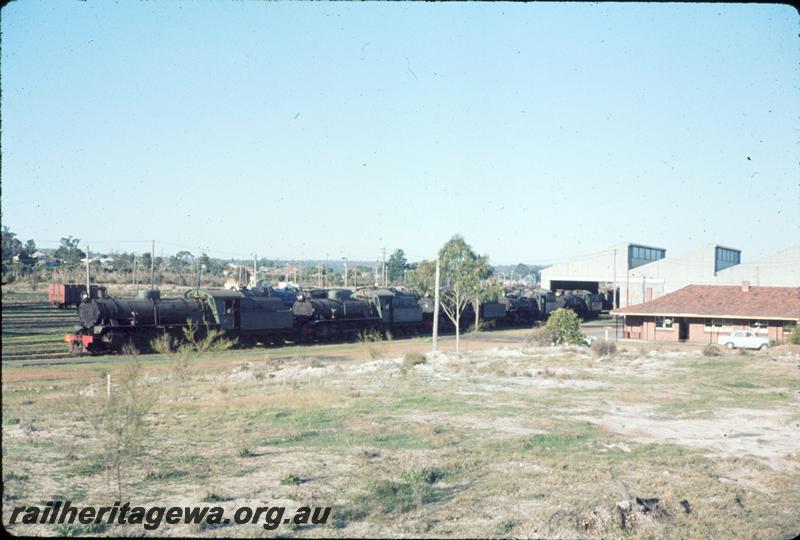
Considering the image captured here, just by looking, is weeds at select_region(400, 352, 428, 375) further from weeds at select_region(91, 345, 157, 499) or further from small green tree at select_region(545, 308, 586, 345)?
weeds at select_region(91, 345, 157, 499)

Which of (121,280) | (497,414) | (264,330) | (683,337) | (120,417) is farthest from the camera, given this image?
(121,280)

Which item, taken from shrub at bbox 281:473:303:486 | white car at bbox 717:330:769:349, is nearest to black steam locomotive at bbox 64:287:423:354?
shrub at bbox 281:473:303:486

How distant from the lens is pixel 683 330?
49.3 m

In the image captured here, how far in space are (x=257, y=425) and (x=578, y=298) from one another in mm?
59265

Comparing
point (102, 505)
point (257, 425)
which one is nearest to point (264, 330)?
point (257, 425)

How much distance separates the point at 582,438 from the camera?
17.3 m

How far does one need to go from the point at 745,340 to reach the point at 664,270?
24.4 meters

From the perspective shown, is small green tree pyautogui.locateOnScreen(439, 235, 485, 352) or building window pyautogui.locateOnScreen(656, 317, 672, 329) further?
building window pyautogui.locateOnScreen(656, 317, 672, 329)

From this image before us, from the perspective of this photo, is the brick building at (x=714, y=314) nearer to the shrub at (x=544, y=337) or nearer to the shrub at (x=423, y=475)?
the shrub at (x=544, y=337)

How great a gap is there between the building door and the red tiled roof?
1.27 metres

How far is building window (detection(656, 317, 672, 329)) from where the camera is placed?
4916 centimetres

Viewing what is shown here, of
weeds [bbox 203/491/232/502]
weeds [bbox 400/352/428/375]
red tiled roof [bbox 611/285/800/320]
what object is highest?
red tiled roof [bbox 611/285/800/320]

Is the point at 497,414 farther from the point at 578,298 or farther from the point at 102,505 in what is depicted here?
the point at 578,298

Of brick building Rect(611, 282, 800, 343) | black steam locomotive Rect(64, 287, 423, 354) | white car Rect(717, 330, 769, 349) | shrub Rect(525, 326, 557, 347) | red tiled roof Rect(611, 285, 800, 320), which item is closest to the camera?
black steam locomotive Rect(64, 287, 423, 354)
